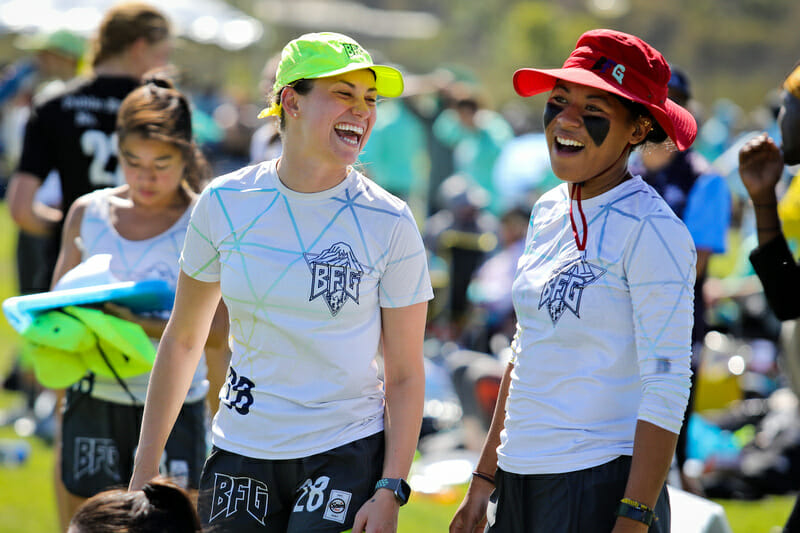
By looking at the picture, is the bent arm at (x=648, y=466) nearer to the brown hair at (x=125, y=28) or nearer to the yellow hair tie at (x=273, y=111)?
the yellow hair tie at (x=273, y=111)

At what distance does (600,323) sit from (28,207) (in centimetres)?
351

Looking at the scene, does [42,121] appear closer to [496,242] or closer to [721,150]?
[496,242]

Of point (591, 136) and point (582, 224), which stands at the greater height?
point (591, 136)

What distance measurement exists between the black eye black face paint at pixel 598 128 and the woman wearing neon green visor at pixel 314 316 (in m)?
0.56

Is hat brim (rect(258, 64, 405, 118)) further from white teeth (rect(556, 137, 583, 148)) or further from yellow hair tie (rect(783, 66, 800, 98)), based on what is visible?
yellow hair tie (rect(783, 66, 800, 98))

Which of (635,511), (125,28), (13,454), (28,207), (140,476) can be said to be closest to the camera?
(635,511)

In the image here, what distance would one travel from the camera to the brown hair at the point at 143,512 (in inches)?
80.5

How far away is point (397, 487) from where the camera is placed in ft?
8.79

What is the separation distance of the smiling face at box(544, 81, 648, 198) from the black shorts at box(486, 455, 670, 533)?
741mm

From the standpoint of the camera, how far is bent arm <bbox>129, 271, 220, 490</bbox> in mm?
2883

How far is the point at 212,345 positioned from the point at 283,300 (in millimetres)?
992

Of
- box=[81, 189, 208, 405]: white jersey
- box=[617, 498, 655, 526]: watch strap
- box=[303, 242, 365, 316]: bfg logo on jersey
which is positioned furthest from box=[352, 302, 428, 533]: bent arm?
box=[81, 189, 208, 405]: white jersey

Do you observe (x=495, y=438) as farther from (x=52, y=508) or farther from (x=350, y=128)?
(x=52, y=508)

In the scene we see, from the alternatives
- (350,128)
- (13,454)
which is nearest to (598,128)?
(350,128)
